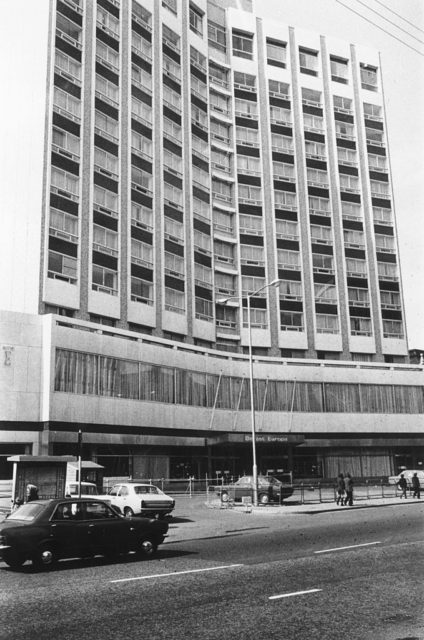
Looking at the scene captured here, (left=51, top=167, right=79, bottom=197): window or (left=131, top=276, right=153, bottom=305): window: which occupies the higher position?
(left=51, top=167, right=79, bottom=197): window

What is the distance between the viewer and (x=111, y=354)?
138 feet

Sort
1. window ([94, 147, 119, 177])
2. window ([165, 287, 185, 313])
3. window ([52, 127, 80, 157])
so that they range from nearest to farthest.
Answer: window ([52, 127, 80, 157]) → window ([94, 147, 119, 177]) → window ([165, 287, 185, 313])

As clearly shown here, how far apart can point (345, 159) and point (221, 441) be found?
107ft

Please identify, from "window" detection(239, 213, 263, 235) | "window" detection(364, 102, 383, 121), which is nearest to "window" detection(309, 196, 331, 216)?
"window" detection(239, 213, 263, 235)

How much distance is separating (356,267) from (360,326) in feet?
19.4

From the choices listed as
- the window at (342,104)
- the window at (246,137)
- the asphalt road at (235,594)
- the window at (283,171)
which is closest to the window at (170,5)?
the window at (246,137)

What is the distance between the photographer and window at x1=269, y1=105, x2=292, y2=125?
60.9 metres

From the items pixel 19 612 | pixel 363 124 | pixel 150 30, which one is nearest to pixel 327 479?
pixel 363 124

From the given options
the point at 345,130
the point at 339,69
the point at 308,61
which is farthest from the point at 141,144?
the point at 339,69

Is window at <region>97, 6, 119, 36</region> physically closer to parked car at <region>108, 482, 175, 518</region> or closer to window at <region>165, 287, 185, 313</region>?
window at <region>165, 287, 185, 313</region>

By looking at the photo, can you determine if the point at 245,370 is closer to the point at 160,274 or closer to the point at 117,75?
the point at 160,274

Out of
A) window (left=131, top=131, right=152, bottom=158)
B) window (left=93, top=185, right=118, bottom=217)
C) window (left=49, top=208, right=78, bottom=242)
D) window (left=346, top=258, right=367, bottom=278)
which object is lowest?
window (left=49, top=208, right=78, bottom=242)

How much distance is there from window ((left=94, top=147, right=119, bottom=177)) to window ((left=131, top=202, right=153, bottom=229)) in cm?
294

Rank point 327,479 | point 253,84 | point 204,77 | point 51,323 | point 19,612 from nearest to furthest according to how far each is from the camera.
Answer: point 19,612, point 51,323, point 327,479, point 204,77, point 253,84
